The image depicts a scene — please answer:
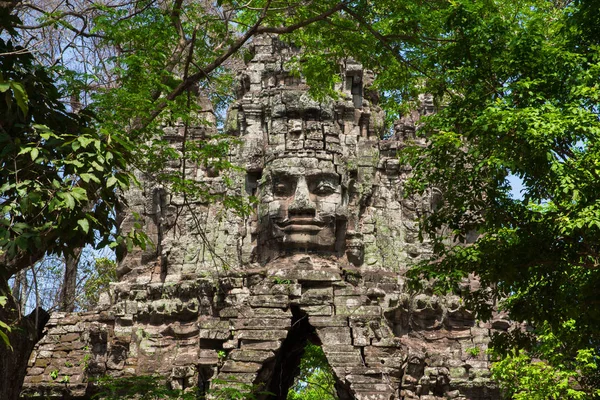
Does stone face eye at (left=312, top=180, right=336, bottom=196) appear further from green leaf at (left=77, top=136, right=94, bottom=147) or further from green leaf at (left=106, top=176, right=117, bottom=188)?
green leaf at (left=77, top=136, right=94, bottom=147)

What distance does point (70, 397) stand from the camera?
15.2 m

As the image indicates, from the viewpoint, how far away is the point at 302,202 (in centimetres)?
1485

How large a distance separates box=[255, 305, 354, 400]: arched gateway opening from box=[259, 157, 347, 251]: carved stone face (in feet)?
4.96

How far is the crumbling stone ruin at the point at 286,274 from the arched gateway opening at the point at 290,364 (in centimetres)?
5

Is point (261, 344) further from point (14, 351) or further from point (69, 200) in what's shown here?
point (69, 200)

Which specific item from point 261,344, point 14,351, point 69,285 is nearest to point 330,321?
point 261,344

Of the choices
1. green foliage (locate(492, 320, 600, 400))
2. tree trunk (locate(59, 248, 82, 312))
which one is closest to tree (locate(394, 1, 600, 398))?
green foliage (locate(492, 320, 600, 400))

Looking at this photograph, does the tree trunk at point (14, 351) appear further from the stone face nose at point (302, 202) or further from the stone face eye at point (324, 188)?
the stone face eye at point (324, 188)

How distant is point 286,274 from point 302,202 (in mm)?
1393

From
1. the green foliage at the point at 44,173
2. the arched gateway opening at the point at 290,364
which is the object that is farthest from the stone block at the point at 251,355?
the green foliage at the point at 44,173

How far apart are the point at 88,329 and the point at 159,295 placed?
1668 millimetres

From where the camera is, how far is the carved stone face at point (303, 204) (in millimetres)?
14930

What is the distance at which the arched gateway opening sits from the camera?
41.9 ft

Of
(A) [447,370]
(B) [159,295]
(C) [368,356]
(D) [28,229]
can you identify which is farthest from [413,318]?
(D) [28,229]
